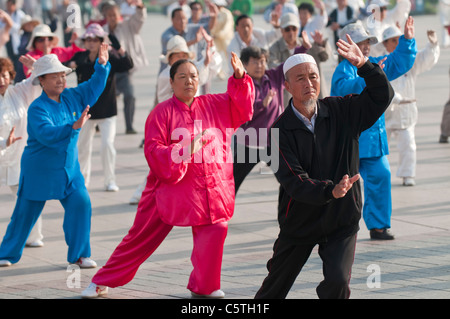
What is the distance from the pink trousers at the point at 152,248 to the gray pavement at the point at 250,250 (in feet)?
0.55

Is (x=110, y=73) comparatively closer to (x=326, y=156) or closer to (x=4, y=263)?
(x=4, y=263)

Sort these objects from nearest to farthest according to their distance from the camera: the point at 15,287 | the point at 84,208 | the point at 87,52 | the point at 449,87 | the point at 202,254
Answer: the point at 202,254 < the point at 15,287 < the point at 84,208 < the point at 87,52 < the point at 449,87

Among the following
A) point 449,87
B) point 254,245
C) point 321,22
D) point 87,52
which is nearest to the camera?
point 254,245

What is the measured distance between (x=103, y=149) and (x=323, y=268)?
5.81m

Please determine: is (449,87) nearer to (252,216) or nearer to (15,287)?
(252,216)

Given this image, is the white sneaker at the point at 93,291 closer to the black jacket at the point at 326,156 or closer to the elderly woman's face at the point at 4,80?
the black jacket at the point at 326,156

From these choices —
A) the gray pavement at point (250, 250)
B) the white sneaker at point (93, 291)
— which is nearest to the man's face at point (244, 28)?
the gray pavement at point (250, 250)

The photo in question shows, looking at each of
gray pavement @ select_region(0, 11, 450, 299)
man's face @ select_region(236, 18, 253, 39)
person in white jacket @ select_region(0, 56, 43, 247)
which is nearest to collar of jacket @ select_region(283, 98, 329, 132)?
gray pavement @ select_region(0, 11, 450, 299)

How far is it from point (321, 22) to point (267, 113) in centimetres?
806

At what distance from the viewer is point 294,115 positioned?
537 centimetres

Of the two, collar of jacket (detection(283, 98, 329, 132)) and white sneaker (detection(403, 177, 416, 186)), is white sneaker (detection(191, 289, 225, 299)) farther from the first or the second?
white sneaker (detection(403, 177, 416, 186))

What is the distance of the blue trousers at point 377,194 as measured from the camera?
8141 mm

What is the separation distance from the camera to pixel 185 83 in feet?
21.5
